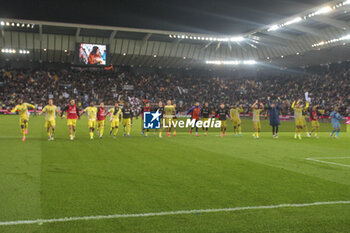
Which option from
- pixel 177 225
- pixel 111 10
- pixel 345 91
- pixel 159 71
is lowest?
pixel 177 225

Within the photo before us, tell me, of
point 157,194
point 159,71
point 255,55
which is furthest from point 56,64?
point 157,194

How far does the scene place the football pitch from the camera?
546 centimetres

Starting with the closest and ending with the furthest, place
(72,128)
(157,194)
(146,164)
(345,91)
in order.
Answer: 1. (157,194)
2. (146,164)
3. (72,128)
4. (345,91)

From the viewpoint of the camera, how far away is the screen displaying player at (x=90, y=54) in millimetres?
47800

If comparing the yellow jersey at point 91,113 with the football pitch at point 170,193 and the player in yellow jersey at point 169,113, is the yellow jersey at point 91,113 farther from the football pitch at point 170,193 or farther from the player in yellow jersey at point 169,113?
the football pitch at point 170,193

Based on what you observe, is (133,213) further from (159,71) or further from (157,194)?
(159,71)

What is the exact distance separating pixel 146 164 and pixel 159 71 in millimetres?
56721

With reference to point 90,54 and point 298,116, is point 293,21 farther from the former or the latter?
point 90,54

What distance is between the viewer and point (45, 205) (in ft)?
20.8

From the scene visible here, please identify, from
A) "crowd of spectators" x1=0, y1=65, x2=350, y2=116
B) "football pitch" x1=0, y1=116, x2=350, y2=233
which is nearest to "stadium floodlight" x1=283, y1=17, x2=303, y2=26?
"crowd of spectators" x1=0, y1=65, x2=350, y2=116

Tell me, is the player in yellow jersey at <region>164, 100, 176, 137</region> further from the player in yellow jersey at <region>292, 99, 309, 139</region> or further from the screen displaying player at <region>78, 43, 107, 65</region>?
the screen displaying player at <region>78, 43, 107, 65</region>

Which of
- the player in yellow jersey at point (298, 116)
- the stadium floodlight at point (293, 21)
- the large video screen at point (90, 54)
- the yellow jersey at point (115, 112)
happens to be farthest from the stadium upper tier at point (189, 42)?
the yellow jersey at point (115, 112)

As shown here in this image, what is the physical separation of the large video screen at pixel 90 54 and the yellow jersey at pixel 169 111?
29.0 meters

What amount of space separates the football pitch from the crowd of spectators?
40152 mm
